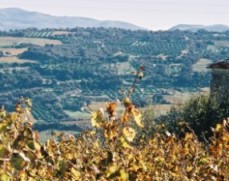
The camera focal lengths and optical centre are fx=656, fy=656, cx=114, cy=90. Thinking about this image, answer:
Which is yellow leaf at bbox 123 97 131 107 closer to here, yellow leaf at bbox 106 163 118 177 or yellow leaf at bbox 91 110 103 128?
yellow leaf at bbox 91 110 103 128

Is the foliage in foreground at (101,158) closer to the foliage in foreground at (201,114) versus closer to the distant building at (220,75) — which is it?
the foliage in foreground at (201,114)

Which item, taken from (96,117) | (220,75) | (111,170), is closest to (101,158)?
(111,170)

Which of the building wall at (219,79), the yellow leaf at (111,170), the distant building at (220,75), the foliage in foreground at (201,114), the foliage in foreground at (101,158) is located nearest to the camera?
the foliage in foreground at (101,158)

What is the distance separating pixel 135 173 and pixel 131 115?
4.99 ft

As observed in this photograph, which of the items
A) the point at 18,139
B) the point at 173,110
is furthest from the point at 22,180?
the point at 173,110

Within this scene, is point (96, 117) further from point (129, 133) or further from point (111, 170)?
point (111, 170)

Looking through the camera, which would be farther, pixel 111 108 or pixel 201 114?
pixel 201 114

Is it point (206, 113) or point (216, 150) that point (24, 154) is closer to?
point (216, 150)

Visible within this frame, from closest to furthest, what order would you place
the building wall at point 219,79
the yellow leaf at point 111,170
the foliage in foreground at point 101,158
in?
the foliage in foreground at point 101,158, the yellow leaf at point 111,170, the building wall at point 219,79

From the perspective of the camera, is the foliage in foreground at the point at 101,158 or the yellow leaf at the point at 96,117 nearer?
the foliage in foreground at the point at 101,158

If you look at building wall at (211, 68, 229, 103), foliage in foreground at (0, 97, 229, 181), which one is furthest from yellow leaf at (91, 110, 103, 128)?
building wall at (211, 68, 229, 103)

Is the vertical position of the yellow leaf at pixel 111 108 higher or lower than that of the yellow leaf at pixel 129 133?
higher

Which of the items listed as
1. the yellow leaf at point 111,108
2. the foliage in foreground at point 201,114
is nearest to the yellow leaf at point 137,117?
the yellow leaf at point 111,108

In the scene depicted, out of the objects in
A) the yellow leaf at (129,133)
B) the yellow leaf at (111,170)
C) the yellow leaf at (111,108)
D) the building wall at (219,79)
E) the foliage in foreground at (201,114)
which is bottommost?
the foliage in foreground at (201,114)
